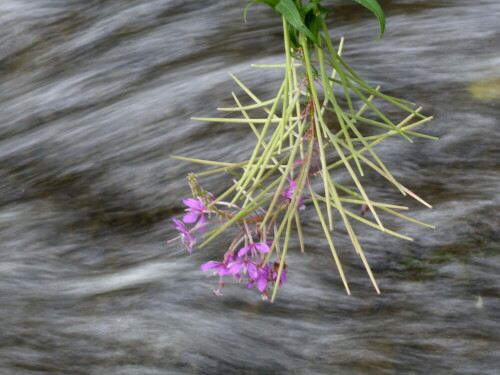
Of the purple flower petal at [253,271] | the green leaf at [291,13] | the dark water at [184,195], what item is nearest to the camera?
the green leaf at [291,13]

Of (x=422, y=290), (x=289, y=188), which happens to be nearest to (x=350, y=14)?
(x=422, y=290)

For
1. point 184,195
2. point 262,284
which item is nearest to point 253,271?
point 262,284

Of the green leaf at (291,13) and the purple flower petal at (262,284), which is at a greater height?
the green leaf at (291,13)

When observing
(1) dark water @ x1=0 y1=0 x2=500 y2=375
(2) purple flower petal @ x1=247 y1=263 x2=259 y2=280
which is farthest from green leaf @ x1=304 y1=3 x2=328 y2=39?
(1) dark water @ x1=0 y1=0 x2=500 y2=375

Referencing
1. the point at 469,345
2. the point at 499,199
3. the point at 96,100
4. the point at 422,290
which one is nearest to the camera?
the point at 469,345

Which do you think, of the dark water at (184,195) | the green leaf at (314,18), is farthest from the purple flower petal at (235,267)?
the dark water at (184,195)

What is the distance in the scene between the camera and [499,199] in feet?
7.77

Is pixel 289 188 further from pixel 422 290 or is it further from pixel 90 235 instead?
pixel 90 235

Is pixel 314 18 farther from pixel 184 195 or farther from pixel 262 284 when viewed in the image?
pixel 184 195

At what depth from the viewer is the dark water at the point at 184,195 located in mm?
2115

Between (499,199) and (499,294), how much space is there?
0.34 metres

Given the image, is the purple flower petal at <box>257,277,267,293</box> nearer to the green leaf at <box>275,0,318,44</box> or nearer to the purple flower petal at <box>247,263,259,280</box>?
the purple flower petal at <box>247,263,259,280</box>

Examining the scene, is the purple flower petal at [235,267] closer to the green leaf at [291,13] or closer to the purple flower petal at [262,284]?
the purple flower petal at [262,284]

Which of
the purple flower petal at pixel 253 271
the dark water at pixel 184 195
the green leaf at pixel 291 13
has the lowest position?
the dark water at pixel 184 195
